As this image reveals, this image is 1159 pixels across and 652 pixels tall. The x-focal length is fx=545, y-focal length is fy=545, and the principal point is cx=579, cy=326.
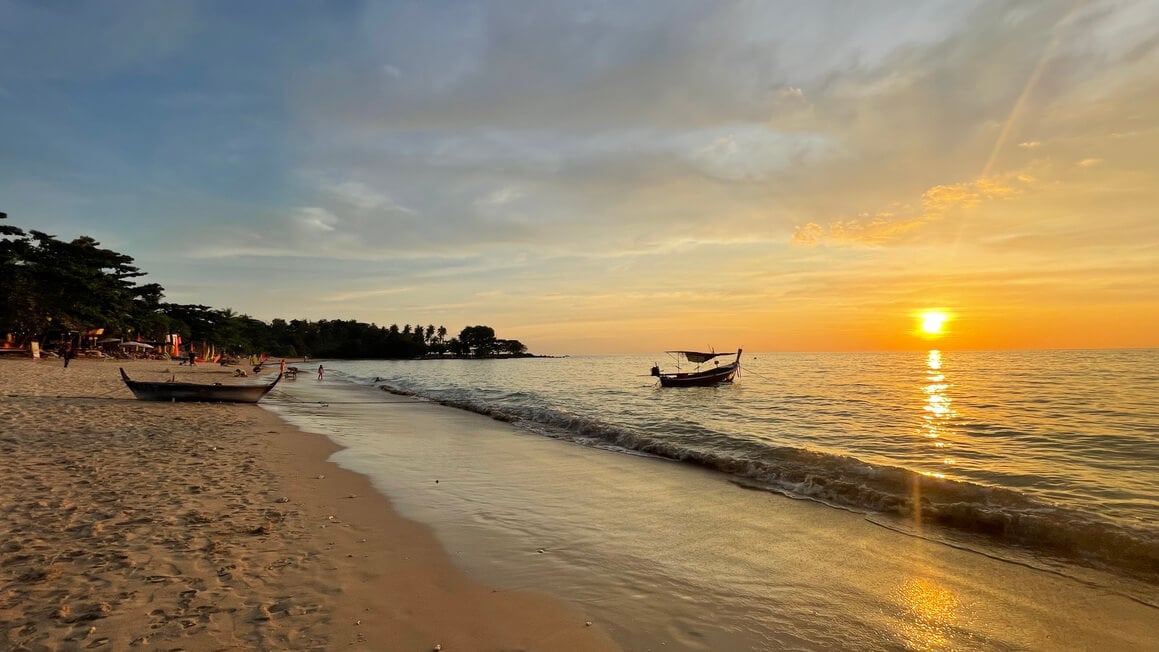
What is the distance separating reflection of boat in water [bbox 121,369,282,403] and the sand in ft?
41.5

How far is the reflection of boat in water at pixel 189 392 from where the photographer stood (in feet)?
69.0

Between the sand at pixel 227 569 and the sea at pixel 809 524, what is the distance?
0.71m

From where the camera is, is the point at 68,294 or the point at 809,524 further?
the point at 68,294

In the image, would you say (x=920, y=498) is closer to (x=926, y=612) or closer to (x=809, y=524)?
(x=809, y=524)

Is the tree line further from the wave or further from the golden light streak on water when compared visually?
the golden light streak on water

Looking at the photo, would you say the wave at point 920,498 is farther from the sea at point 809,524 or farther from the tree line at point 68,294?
the tree line at point 68,294

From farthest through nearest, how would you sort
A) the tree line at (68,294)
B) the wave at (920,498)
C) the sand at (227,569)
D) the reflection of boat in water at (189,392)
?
the tree line at (68,294) → the reflection of boat in water at (189,392) → the wave at (920,498) → the sand at (227,569)

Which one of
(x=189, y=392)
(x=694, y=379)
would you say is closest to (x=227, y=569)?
(x=189, y=392)

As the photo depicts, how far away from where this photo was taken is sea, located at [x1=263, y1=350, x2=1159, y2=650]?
4.92 meters

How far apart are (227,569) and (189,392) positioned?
20.5 metres

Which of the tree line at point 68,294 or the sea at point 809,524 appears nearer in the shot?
the sea at point 809,524

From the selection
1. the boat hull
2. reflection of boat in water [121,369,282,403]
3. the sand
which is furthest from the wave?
the boat hull

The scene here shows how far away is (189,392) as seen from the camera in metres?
21.6

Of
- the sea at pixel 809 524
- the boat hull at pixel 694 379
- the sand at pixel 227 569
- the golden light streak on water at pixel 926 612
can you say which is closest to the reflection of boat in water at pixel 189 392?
the sea at pixel 809 524
